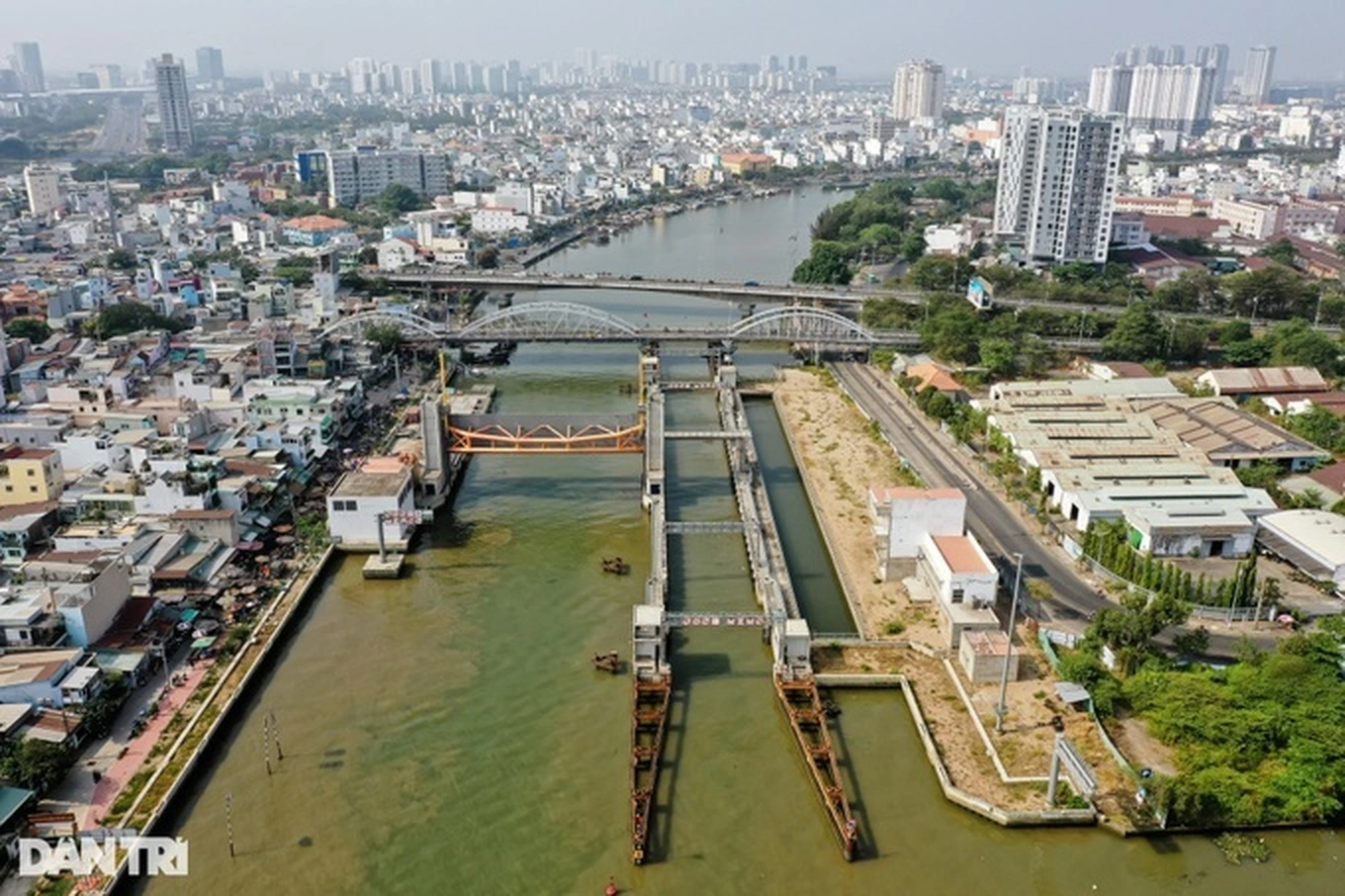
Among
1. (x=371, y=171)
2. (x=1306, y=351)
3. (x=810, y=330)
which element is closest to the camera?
(x=1306, y=351)

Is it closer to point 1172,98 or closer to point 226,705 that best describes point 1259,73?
point 1172,98

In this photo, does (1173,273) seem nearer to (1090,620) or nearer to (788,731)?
(1090,620)

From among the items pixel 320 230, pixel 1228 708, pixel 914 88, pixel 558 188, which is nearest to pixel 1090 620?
pixel 1228 708

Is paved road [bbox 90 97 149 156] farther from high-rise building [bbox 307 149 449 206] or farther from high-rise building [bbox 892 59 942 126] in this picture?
high-rise building [bbox 892 59 942 126]

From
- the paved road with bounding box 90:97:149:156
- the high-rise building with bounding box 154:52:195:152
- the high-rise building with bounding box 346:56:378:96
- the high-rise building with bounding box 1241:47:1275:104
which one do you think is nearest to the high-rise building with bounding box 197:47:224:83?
the high-rise building with bounding box 346:56:378:96

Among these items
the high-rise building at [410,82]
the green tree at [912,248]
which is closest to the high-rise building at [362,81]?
the high-rise building at [410,82]

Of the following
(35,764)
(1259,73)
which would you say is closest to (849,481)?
(35,764)
